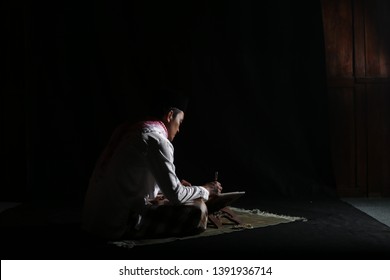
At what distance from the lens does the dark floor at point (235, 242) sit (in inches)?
108

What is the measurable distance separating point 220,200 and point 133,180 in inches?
21.5

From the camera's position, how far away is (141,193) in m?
3.15

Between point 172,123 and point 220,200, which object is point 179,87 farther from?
point 220,200

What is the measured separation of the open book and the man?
12 centimetres

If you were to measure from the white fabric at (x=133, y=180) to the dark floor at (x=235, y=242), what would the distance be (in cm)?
17

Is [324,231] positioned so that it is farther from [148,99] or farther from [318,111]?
[148,99]

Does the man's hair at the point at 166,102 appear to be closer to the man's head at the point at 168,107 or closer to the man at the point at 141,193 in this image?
the man's head at the point at 168,107

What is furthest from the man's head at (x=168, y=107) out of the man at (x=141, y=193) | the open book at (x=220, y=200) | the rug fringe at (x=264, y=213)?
the rug fringe at (x=264, y=213)

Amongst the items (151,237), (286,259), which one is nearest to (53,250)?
(151,237)

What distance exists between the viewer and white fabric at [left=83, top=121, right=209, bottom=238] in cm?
308

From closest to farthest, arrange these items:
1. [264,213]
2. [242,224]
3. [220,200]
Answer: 1. [220,200]
2. [242,224]
3. [264,213]

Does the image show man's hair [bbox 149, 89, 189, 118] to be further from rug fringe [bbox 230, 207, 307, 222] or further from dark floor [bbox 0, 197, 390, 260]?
rug fringe [bbox 230, 207, 307, 222]

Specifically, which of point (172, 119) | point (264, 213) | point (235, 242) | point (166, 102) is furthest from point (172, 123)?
point (264, 213)

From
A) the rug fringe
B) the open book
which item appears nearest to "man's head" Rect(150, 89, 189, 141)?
the open book
